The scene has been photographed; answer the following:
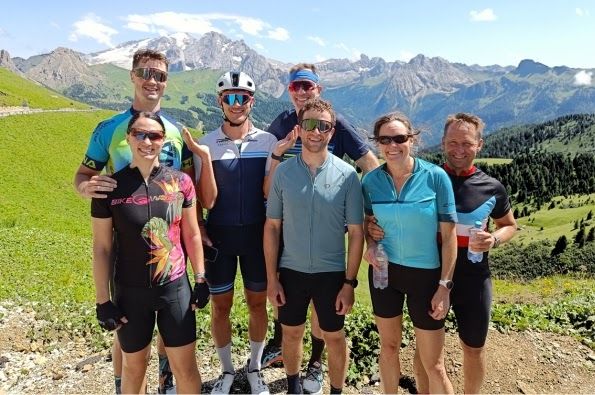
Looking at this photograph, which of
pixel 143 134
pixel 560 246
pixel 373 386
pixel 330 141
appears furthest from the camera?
pixel 560 246

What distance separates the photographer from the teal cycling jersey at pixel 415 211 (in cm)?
611

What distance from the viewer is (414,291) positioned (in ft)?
20.7

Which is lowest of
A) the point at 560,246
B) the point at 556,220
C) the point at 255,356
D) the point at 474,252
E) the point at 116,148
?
the point at 556,220

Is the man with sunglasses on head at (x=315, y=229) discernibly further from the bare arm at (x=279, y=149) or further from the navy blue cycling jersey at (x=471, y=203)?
the navy blue cycling jersey at (x=471, y=203)

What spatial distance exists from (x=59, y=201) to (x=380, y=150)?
48.3 metres

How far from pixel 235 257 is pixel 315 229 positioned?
1.99 m

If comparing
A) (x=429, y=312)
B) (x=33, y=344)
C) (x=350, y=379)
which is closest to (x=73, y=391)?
(x=33, y=344)

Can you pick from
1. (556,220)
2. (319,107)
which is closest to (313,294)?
(319,107)

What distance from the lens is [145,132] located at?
5.85 meters

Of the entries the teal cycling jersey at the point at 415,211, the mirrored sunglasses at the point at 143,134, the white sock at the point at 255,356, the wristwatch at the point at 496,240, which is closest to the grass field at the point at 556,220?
the wristwatch at the point at 496,240

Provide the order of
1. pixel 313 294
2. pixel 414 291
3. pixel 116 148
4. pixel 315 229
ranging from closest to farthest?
pixel 414 291
pixel 315 229
pixel 116 148
pixel 313 294

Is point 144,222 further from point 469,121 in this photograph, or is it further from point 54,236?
point 54,236

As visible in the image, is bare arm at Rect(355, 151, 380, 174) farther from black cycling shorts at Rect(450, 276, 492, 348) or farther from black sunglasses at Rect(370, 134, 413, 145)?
black cycling shorts at Rect(450, 276, 492, 348)

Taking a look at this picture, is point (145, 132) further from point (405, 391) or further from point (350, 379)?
point (405, 391)
